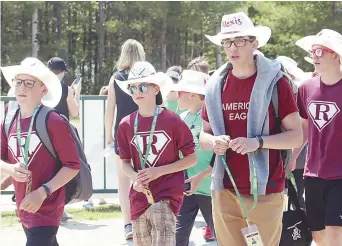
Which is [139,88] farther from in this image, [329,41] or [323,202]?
[323,202]

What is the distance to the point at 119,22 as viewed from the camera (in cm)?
4312

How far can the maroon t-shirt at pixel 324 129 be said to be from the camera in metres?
5.07

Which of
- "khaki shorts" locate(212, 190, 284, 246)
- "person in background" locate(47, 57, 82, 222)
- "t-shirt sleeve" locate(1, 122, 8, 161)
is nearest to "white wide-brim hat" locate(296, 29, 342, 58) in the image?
"khaki shorts" locate(212, 190, 284, 246)

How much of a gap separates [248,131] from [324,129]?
1128 millimetres

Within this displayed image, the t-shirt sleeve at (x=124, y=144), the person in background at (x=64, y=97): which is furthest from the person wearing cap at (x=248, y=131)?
the person in background at (x=64, y=97)

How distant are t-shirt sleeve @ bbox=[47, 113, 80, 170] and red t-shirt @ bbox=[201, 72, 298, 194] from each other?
979mm

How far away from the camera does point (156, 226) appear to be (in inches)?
185

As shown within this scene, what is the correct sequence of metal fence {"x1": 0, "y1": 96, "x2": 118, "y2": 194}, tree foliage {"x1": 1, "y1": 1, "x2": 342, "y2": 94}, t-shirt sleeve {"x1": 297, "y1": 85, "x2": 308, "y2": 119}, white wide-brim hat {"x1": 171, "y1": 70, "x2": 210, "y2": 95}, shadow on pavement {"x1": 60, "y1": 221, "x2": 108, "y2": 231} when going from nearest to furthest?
t-shirt sleeve {"x1": 297, "y1": 85, "x2": 308, "y2": 119} < white wide-brim hat {"x1": 171, "y1": 70, "x2": 210, "y2": 95} < shadow on pavement {"x1": 60, "y1": 221, "x2": 108, "y2": 231} < metal fence {"x1": 0, "y1": 96, "x2": 118, "y2": 194} < tree foliage {"x1": 1, "y1": 1, "x2": 342, "y2": 94}

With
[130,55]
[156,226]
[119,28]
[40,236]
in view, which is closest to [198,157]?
[156,226]

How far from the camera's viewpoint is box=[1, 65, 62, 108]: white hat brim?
4.56 metres

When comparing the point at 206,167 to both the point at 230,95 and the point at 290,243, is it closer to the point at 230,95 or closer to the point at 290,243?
the point at 290,243

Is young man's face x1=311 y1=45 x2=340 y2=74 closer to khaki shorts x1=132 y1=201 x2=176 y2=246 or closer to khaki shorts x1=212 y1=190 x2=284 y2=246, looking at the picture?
khaki shorts x1=212 y1=190 x2=284 y2=246

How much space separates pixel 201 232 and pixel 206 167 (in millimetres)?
2334

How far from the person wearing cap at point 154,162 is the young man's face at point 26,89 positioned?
2.09 ft
